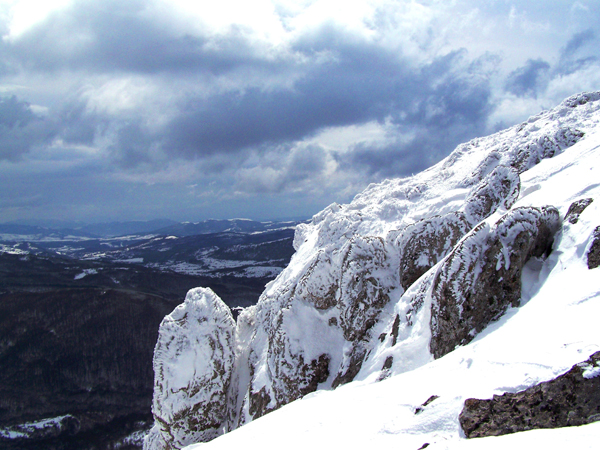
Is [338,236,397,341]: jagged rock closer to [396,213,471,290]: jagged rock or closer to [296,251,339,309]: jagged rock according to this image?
[396,213,471,290]: jagged rock

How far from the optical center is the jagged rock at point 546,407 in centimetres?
879

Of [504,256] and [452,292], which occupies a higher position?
[504,256]

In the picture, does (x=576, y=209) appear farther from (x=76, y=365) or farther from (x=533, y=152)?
(x=76, y=365)

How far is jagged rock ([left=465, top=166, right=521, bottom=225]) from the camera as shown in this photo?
88.7 feet

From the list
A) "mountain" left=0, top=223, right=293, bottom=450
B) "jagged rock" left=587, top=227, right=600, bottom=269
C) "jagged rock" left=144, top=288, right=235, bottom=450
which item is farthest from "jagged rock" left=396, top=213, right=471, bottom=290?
"mountain" left=0, top=223, right=293, bottom=450

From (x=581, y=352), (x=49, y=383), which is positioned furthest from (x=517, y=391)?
(x=49, y=383)

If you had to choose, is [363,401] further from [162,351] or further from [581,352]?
[162,351]

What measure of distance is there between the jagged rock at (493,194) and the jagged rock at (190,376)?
27.2 m

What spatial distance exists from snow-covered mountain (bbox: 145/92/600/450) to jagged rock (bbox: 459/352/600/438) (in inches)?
10.4

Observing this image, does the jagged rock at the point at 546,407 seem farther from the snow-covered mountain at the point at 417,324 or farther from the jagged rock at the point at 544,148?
the jagged rock at the point at 544,148

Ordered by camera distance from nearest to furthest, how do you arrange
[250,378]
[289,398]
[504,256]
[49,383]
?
1. [504,256]
2. [289,398]
3. [250,378]
4. [49,383]

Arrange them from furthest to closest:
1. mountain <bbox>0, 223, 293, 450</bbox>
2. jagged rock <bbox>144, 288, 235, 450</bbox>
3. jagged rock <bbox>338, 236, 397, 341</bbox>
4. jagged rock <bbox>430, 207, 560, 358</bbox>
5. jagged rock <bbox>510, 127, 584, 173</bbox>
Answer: mountain <bbox>0, 223, 293, 450</bbox>, jagged rock <bbox>510, 127, 584, 173</bbox>, jagged rock <bbox>144, 288, 235, 450</bbox>, jagged rock <bbox>338, 236, 397, 341</bbox>, jagged rock <bbox>430, 207, 560, 358</bbox>

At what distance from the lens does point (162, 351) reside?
31828mm

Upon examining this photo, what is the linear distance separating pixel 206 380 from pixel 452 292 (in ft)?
82.0
